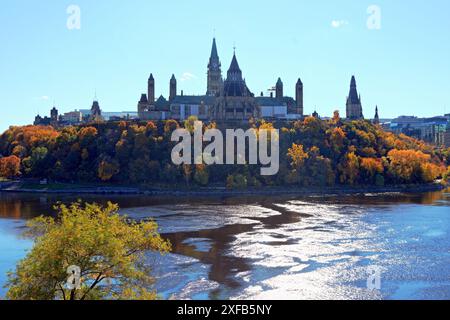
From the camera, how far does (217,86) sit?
460ft

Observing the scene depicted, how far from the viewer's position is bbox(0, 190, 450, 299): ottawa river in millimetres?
32875

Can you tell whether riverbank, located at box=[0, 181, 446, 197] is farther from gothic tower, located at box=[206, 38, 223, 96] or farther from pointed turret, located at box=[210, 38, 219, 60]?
pointed turret, located at box=[210, 38, 219, 60]

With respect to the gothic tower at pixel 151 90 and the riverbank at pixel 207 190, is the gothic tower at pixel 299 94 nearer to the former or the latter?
the gothic tower at pixel 151 90

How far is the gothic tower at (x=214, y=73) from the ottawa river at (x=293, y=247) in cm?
6994

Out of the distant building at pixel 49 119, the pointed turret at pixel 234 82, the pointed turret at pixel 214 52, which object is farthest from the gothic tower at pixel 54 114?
the pointed turret at pixel 234 82

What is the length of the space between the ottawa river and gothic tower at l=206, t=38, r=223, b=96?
6994cm

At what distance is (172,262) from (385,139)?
75.1m

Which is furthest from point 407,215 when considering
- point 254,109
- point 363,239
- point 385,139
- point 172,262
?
point 254,109

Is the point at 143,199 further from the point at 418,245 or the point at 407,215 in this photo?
the point at 418,245

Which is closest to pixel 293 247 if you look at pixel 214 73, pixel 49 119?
pixel 214 73

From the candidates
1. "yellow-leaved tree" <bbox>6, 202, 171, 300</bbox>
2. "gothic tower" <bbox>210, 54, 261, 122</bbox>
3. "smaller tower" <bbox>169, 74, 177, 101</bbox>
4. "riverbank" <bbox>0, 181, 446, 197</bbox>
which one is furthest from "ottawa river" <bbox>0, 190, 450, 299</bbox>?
"smaller tower" <bbox>169, 74, 177, 101</bbox>

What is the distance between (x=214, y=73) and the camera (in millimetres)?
140125
